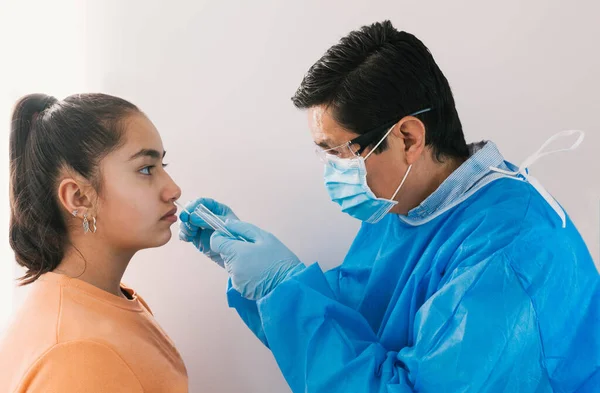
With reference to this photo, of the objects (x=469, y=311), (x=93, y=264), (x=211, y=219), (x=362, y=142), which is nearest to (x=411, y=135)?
(x=362, y=142)

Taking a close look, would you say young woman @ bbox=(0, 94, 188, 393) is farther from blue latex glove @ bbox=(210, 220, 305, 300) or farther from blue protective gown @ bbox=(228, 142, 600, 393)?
blue protective gown @ bbox=(228, 142, 600, 393)

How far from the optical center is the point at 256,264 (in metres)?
1.30

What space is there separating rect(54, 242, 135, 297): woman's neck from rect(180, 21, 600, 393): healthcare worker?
223 millimetres

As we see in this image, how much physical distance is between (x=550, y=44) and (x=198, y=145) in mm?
1004

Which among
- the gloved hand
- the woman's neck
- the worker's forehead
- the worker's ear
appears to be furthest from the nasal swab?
the worker's ear

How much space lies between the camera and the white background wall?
153 cm

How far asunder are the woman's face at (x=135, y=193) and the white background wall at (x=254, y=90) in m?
0.44

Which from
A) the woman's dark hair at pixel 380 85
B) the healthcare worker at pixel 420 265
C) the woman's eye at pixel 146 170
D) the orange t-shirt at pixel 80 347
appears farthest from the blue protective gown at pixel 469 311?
the woman's eye at pixel 146 170

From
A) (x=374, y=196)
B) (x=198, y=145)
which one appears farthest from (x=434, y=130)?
(x=198, y=145)

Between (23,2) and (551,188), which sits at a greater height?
(23,2)

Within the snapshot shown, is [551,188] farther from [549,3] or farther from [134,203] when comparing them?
[134,203]

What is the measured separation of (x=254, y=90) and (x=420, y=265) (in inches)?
29.6

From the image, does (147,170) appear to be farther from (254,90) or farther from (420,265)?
(420,265)

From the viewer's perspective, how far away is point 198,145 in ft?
5.80
